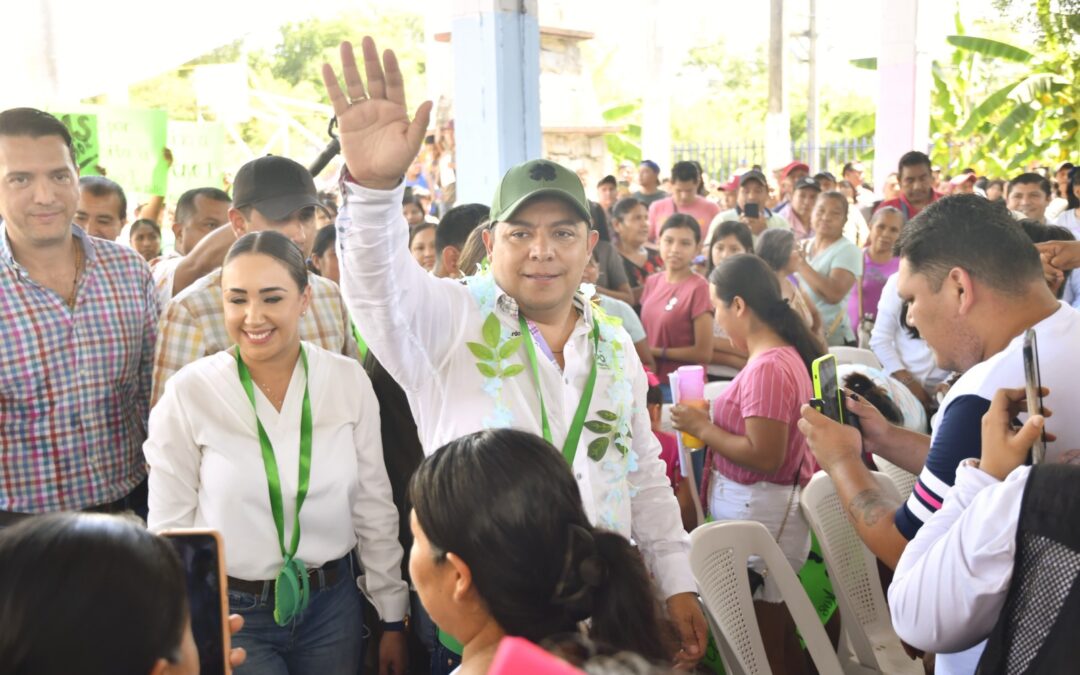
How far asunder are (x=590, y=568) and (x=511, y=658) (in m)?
0.96

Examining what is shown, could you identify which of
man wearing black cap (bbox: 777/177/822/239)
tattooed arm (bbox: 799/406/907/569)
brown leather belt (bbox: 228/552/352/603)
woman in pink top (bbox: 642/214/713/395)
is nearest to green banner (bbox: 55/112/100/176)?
woman in pink top (bbox: 642/214/713/395)

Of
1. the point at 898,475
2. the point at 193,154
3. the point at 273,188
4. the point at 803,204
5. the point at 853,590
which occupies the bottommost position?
the point at 853,590

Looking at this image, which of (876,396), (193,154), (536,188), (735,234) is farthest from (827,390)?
(193,154)

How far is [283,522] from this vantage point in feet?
8.33

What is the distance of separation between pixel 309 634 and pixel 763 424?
178 centimetres

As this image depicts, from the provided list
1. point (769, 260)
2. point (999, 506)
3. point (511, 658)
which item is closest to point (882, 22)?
point (769, 260)

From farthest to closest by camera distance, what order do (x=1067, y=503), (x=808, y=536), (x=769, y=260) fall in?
(x=769, y=260), (x=808, y=536), (x=1067, y=503)

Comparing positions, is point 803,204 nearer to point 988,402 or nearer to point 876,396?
point 876,396

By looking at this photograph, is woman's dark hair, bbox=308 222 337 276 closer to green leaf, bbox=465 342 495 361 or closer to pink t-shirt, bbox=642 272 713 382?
pink t-shirt, bbox=642 272 713 382

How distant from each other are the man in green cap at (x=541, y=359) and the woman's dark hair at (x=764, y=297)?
1356 mm

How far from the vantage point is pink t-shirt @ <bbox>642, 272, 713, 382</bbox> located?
5.50m

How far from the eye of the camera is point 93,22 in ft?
33.4

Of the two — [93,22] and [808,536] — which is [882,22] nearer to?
[93,22]

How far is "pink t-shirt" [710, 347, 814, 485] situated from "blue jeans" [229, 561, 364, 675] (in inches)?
62.2
